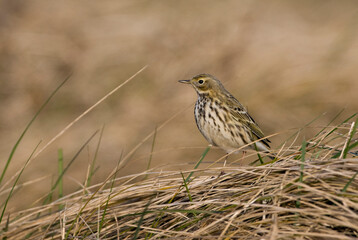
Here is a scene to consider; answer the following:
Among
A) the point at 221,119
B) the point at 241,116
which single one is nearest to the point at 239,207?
the point at 221,119

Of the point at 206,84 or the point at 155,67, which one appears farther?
the point at 155,67

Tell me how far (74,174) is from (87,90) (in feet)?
9.37

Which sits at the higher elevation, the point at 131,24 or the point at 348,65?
the point at 131,24

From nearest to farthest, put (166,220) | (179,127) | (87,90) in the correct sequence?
(166,220) < (179,127) < (87,90)

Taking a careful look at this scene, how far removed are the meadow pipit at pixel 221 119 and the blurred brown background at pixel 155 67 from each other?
328 cm

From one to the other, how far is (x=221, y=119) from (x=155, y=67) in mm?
6211

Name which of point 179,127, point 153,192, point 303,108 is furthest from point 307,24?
point 153,192

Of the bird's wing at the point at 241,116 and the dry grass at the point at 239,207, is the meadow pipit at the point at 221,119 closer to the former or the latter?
the bird's wing at the point at 241,116

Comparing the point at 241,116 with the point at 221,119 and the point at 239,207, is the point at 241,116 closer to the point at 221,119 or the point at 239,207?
the point at 221,119

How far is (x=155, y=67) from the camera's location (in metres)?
12.0

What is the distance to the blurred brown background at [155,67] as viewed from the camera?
10.2 metres

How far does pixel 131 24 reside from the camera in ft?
43.2

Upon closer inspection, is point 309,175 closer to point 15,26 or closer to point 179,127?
point 179,127

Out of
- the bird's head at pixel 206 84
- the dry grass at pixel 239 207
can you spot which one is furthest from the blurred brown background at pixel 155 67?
the dry grass at pixel 239 207
